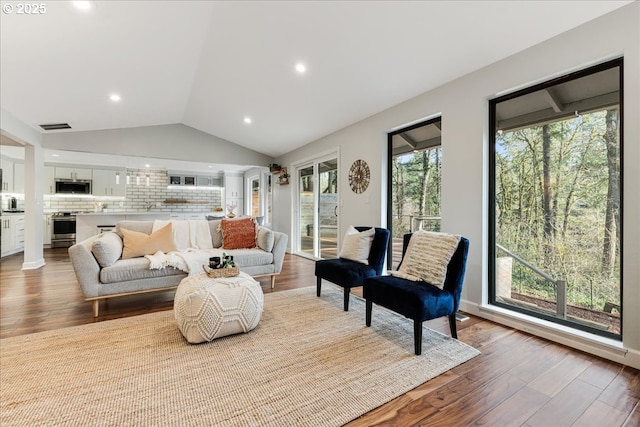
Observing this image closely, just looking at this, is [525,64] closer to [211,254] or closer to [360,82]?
[360,82]

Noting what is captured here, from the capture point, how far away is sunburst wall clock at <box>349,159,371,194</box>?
4.29 meters

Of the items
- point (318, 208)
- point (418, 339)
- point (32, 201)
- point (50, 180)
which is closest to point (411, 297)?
point (418, 339)

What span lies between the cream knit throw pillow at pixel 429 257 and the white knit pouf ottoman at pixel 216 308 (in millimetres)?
1327

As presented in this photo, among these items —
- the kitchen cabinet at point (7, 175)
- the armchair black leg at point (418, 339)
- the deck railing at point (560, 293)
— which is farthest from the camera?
the kitchen cabinet at point (7, 175)

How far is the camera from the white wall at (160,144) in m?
5.18

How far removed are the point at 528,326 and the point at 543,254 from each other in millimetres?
657

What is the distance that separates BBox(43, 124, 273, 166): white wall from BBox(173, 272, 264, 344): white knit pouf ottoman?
4541mm

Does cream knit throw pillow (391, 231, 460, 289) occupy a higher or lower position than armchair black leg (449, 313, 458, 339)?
higher

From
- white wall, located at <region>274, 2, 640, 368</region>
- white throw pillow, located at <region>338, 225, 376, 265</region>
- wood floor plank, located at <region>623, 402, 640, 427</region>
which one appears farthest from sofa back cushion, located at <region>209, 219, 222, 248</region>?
wood floor plank, located at <region>623, 402, 640, 427</region>

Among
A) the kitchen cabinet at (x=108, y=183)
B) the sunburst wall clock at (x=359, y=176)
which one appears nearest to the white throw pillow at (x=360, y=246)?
the sunburst wall clock at (x=359, y=176)

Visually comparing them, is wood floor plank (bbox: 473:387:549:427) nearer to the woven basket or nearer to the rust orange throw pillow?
the woven basket

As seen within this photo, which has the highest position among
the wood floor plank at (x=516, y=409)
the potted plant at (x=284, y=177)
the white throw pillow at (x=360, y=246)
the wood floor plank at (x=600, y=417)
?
the potted plant at (x=284, y=177)

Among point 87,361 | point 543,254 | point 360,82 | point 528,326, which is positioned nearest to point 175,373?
point 87,361

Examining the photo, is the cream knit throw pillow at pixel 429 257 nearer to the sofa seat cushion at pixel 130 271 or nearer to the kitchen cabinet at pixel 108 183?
the sofa seat cushion at pixel 130 271
